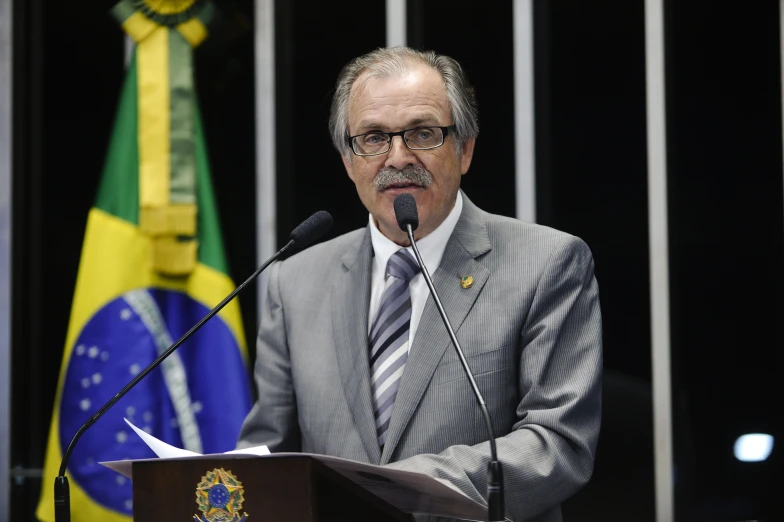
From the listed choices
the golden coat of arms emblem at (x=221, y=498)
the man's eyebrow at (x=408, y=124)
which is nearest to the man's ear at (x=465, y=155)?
the man's eyebrow at (x=408, y=124)

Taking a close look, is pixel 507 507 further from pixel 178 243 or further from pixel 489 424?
pixel 178 243

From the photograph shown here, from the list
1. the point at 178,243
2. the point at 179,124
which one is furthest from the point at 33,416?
the point at 179,124

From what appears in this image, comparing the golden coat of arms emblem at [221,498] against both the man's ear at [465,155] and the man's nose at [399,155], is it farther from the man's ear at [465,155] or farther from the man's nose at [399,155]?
the man's ear at [465,155]

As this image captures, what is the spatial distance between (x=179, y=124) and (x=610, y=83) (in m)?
1.56

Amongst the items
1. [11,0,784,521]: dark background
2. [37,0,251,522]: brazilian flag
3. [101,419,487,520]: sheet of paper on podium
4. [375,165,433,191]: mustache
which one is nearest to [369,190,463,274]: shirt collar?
[375,165,433,191]: mustache

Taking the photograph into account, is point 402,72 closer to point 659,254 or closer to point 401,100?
point 401,100

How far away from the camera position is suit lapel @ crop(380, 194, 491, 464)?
6.38ft

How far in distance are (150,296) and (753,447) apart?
2221 mm

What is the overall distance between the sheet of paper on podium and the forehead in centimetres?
80

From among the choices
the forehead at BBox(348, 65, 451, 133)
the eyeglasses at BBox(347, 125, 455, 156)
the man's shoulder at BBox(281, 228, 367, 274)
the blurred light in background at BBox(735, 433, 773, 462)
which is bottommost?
the blurred light in background at BBox(735, 433, 773, 462)

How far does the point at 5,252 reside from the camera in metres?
3.78

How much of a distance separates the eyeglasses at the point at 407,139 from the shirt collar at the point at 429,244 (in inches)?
5.6

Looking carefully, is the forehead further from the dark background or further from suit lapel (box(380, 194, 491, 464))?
the dark background

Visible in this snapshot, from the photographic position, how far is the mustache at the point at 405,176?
2080mm
